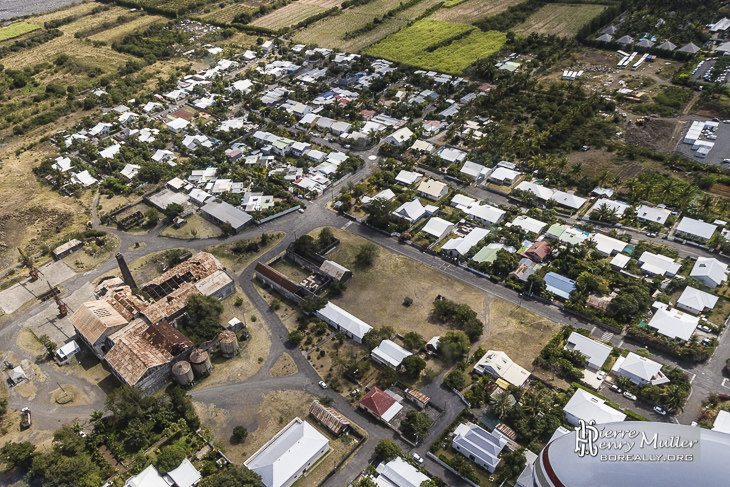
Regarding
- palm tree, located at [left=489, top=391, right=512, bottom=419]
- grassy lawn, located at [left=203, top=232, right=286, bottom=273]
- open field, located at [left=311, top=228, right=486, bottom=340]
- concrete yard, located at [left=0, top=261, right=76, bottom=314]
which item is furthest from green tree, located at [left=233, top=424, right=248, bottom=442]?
concrete yard, located at [left=0, top=261, right=76, bottom=314]

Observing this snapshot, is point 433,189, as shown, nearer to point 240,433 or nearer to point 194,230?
point 194,230

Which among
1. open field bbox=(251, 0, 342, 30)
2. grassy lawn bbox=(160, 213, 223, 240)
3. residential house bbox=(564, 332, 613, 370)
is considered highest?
open field bbox=(251, 0, 342, 30)

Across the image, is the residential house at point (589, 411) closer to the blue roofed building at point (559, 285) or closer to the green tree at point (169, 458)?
the blue roofed building at point (559, 285)

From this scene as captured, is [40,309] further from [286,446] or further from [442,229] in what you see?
[442,229]

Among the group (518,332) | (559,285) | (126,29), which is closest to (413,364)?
(518,332)

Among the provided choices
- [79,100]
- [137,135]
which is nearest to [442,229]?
[137,135]

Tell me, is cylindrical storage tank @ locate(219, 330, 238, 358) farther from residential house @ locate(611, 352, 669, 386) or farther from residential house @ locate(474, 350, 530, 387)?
residential house @ locate(611, 352, 669, 386)
